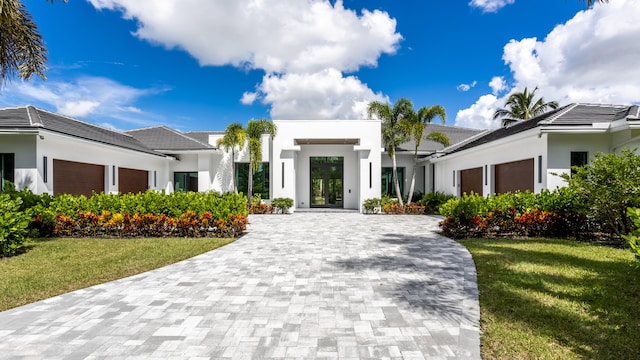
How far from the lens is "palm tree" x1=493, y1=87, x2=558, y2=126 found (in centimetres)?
3064

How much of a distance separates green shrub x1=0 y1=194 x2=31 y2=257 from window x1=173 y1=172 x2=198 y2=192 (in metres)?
13.8

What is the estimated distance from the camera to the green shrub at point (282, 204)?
18672 mm

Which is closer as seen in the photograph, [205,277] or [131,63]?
[205,277]

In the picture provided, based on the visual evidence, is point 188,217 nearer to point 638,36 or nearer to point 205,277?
point 205,277

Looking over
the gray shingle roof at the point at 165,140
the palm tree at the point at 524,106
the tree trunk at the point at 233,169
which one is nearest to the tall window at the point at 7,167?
the gray shingle roof at the point at 165,140

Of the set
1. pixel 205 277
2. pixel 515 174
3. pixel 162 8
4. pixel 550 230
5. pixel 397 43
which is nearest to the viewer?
pixel 205 277

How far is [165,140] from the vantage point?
21.7 metres

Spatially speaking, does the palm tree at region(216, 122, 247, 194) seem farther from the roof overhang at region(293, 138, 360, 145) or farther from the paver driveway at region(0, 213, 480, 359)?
the paver driveway at region(0, 213, 480, 359)

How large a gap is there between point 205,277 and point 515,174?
13.8 meters

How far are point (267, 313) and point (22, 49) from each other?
12154 millimetres

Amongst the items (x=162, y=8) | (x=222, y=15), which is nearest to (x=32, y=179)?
(x=162, y=8)

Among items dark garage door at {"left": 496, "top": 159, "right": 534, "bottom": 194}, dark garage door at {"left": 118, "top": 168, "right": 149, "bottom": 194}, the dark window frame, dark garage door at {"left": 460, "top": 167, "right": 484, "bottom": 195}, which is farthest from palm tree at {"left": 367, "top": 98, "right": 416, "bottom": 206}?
dark garage door at {"left": 118, "top": 168, "right": 149, "bottom": 194}

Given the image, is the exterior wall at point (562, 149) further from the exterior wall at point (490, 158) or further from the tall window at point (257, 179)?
the tall window at point (257, 179)

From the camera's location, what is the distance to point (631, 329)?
3.72 metres
